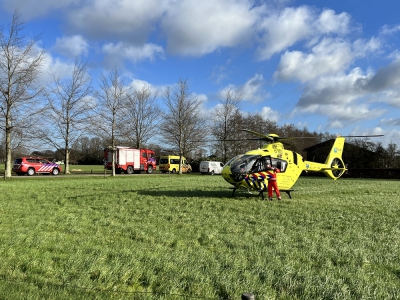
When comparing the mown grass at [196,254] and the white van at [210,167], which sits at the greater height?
the white van at [210,167]

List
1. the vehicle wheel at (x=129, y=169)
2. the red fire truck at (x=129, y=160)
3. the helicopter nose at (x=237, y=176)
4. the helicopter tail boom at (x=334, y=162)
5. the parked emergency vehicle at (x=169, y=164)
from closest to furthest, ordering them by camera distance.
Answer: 1. the helicopter nose at (x=237, y=176)
2. the helicopter tail boom at (x=334, y=162)
3. the red fire truck at (x=129, y=160)
4. the vehicle wheel at (x=129, y=169)
5. the parked emergency vehicle at (x=169, y=164)

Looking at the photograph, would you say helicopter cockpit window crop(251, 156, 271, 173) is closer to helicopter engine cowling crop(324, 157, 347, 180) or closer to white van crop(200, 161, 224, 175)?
helicopter engine cowling crop(324, 157, 347, 180)

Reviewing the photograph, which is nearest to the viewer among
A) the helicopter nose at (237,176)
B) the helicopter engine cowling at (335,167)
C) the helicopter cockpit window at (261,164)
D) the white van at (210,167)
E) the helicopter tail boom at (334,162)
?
the helicopter nose at (237,176)

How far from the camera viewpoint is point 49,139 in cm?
3178

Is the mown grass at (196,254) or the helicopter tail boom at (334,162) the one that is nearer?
the mown grass at (196,254)

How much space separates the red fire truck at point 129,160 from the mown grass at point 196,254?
26465 millimetres

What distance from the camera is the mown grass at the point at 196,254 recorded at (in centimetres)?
364

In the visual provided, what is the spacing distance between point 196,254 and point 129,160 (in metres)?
33.0

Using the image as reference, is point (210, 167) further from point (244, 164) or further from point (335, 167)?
point (244, 164)

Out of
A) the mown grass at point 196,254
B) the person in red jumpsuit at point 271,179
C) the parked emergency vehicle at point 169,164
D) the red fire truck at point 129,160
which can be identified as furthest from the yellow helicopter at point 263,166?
the parked emergency vehicle at point 169,164

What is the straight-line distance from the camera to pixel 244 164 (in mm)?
12766

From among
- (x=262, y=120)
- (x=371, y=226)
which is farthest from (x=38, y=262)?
(x=262, y=120)

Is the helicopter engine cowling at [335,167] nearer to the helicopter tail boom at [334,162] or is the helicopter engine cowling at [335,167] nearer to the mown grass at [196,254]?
the helicopter tail boom at [334,162]

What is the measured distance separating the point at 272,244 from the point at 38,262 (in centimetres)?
379
